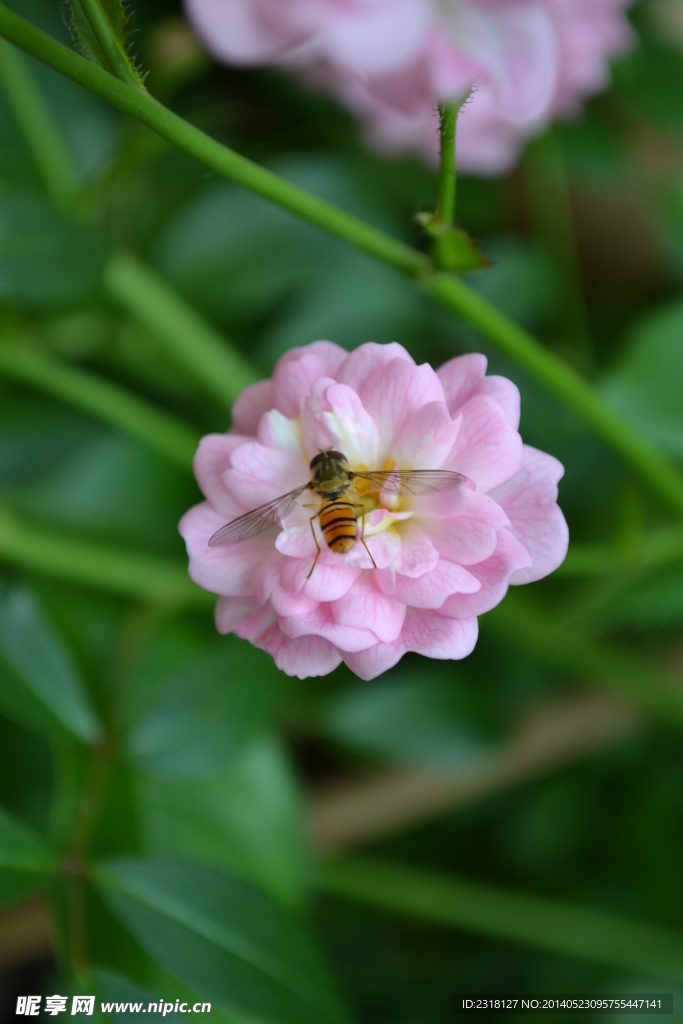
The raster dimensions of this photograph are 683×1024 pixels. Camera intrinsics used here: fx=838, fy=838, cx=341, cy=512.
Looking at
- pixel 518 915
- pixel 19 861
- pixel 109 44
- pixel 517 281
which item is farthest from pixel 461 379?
pixel 518 915


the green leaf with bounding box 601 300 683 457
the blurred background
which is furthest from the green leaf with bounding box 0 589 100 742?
the green leaf with bounding box 601 300 683 457

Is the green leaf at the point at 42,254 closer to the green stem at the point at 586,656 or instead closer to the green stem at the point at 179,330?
the green stem at the point at 179,330

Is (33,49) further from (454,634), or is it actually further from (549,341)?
(549,341)

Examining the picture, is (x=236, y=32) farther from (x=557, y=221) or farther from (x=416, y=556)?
(x=557, y=221)

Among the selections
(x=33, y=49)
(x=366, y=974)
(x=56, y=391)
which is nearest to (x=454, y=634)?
(x=33, y=49)

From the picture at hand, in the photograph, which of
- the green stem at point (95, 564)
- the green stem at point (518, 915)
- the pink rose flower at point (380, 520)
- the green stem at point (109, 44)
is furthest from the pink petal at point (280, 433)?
the green stem at point (518, 915)

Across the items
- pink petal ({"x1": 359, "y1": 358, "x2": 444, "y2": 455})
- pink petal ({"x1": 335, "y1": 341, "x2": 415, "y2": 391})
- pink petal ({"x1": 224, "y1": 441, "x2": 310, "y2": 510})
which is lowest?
pink petal ({"x1": 224, "y1": 441, "x2": 310, "y2": 510})

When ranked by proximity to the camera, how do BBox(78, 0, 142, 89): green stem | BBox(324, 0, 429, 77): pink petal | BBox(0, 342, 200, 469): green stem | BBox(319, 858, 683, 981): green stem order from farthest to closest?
BBox(319, 858, 683, 981): green stem < BBox(0, 342, 200, 469): green stem < BBox(324, 0, 429, 77): pink petal < BBox(78, 0, 142, 89): green stem

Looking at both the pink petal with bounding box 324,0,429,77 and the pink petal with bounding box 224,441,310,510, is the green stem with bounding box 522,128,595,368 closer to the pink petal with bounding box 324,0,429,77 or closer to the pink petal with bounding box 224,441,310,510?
the pink petal with bounding box 324,0,429,77
